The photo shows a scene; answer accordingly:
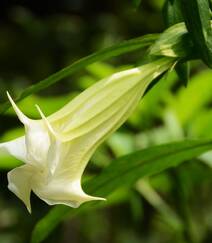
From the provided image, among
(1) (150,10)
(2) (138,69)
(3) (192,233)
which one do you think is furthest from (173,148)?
(1) (150,10)

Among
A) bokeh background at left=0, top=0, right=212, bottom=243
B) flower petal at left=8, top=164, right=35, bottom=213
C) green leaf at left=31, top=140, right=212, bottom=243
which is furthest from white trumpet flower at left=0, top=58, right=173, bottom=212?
bokeh background at left=0, top=0, right=212, bottom=243

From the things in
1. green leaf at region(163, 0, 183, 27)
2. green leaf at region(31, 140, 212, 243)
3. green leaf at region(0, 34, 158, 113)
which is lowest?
green leaf at region(31, 140, 212, 243)

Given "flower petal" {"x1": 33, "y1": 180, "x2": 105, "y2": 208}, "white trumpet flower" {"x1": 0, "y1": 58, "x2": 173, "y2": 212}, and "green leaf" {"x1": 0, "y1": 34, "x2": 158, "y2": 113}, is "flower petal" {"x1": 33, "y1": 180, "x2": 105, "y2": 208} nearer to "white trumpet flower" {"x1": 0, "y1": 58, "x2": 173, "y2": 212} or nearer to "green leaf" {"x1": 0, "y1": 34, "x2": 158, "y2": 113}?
"white trumpet flower" {"x1": 0, "y1": 58, "x2": 173, "y2": 212}

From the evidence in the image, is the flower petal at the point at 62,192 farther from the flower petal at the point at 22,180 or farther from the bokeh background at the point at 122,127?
the bokeh background at the point at 122,127

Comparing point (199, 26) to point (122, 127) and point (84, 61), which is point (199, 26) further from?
point (122, 127)

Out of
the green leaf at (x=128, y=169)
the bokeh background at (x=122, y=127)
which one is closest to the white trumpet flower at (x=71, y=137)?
the green leaf at (x=128, y=169)

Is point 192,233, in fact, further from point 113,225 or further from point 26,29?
point 26,29
